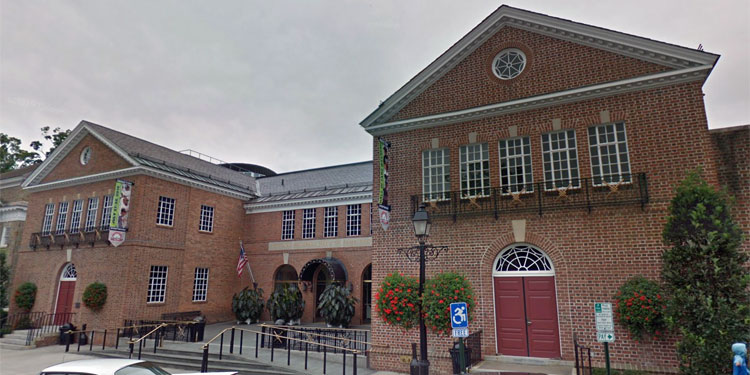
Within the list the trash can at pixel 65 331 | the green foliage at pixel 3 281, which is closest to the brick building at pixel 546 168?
the trash can at pixel 65 331

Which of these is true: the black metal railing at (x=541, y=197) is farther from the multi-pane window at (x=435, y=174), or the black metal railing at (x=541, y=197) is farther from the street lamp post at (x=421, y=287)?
the street lamp post at (x=421, y=287)

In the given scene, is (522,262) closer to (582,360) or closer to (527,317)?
(527,317)

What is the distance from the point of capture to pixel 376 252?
13.8m

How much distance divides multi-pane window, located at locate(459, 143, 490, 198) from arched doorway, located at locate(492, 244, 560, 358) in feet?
6.46

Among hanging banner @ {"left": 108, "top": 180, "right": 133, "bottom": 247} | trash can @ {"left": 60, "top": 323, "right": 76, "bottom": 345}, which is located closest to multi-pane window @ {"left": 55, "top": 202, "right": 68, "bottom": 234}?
hanging banner @ {"left": 108, "top": 180, "right": 133, "bottom": 247}

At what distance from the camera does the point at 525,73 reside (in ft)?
42.3

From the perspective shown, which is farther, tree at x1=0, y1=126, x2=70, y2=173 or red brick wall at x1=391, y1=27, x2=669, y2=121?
tree at x1=0, y1=126, x2=70, y2=173

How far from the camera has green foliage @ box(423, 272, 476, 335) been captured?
35.7 ft

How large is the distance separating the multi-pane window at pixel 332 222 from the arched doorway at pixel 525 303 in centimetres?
1299

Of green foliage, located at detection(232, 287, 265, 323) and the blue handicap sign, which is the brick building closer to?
the blue handicap sign

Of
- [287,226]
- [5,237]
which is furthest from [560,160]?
[5,237]

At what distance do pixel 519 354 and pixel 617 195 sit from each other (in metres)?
4.98

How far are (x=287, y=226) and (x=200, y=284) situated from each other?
5.72 meters

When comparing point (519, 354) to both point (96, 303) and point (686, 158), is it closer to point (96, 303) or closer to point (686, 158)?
point (686, 158)
